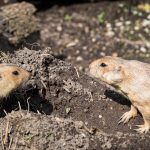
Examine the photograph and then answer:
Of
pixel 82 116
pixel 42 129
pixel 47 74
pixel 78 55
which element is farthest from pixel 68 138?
pixel 78 55

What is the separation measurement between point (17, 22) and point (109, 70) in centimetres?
316

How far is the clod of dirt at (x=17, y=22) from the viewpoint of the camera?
967 cm

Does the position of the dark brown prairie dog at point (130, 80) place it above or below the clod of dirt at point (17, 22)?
above

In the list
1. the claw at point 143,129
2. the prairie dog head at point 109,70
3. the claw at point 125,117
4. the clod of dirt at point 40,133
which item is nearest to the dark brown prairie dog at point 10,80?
the clod of dirt at point 40,133

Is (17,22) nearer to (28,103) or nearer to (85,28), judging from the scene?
(85,28)

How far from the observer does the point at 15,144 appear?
21.0 ft

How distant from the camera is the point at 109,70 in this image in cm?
713

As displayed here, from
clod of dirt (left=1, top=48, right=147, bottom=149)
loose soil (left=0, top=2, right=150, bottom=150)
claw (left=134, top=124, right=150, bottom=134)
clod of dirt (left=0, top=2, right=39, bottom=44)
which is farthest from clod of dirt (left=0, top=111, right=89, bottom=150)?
clod of dirt (left=0, top=2, right=39, bottom=44)

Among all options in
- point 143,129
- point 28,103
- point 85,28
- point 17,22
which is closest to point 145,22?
point 85,28

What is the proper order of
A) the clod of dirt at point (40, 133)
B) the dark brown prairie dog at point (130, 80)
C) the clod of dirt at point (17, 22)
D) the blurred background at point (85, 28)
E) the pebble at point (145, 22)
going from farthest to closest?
the pebble at point (145, 22)
the blurred background at point (85, 28)
the clod of dirt at point (17, 22)
the dark brown prairie dog at point (130, 80)
the clod of dirt at point (40, 133)

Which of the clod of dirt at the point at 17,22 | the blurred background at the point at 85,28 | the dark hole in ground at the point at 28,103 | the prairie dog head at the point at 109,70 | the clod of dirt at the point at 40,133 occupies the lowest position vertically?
the blurred background at the point at 85,28

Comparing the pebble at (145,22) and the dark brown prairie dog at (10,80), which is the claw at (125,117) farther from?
the pebble at (145,22)

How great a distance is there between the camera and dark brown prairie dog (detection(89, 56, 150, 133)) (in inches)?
274

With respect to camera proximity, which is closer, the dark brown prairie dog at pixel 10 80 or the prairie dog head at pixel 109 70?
the dark brown prairie dog at pixel 10 80
